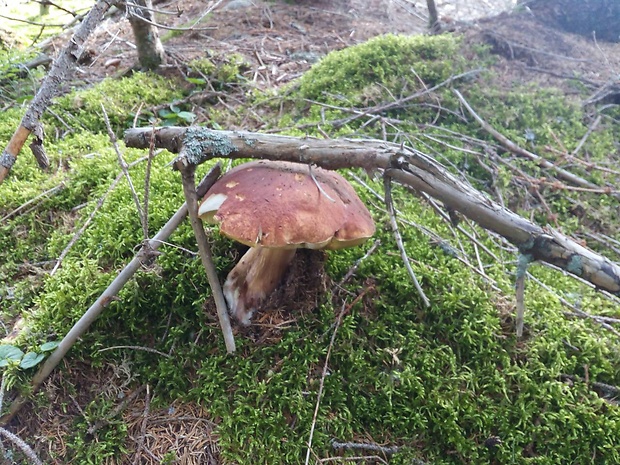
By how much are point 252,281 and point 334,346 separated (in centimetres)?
52

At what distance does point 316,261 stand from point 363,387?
659 millimetres

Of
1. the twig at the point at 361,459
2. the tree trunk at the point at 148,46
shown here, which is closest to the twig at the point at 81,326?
the twig at the point at 361,459

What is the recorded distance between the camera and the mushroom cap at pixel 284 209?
145 cm

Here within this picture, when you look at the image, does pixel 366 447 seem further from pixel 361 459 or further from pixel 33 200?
pixel 33 200

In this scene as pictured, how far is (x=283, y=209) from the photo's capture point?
1475 mm

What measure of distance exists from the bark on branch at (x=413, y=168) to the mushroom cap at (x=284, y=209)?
9cm

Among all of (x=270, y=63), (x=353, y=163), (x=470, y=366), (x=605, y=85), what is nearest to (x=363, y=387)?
(x=470, y=366)

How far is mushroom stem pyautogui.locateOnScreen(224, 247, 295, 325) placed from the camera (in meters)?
1.90

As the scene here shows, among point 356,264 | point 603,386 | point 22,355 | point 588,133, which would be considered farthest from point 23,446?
point 588,133

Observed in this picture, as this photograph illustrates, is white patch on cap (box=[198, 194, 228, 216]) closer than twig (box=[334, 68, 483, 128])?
Yes

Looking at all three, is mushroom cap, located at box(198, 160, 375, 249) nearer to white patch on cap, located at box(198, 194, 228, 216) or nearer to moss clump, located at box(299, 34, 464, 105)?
white patch on cap, located at box(198, 194, 228, 216)

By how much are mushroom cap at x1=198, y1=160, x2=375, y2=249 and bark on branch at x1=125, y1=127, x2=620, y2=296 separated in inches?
3.6

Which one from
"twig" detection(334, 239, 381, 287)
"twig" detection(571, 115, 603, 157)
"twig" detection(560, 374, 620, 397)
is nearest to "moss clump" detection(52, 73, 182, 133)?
"twig" detection(334, 239, 381, 287)

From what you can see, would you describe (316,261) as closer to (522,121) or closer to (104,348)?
(104,348)
